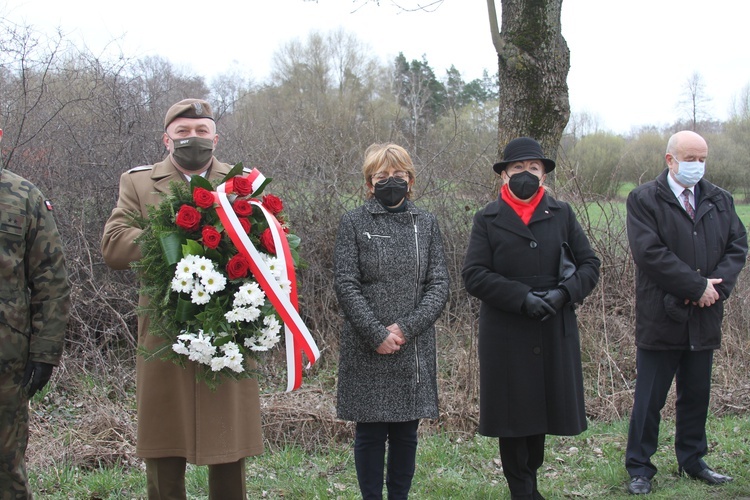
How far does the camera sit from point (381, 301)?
4.07 meters

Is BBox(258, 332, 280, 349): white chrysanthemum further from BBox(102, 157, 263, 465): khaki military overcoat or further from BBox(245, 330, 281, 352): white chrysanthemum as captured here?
BBox(102, 157, 263, 465): khaki military overcoat

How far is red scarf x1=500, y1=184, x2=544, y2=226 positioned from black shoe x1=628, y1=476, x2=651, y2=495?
6.30 ft

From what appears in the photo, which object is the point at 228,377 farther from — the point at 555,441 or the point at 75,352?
the point at 75,352

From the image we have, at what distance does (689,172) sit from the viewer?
477cm

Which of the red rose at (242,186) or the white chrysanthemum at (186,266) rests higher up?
the red rose at (242,186)

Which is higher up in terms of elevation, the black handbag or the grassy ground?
the black handbag

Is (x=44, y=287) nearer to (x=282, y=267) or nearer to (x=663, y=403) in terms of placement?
(x=282, y=267)

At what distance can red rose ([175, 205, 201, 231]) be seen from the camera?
325 centimetres

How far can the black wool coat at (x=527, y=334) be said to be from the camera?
4180 millimetres

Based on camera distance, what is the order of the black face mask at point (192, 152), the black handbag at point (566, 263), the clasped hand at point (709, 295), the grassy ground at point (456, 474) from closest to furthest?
the black face mask at point (192, 152) < the black handbag at point (566, 263) < the clasped hand at point (709, 295) < the grassy ground at point (456, 474)

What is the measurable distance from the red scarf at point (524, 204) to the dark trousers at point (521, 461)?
1.33 metres

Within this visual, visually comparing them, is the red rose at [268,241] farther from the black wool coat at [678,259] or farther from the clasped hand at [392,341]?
the black wool coat at [678,259]

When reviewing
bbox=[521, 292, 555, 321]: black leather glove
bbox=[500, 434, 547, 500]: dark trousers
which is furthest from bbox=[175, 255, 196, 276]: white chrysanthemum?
bbox=[500, 434, 547, 500]: dark trousers

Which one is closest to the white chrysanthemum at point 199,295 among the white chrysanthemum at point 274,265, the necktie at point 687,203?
the white chrysanthemum at point 274,265
